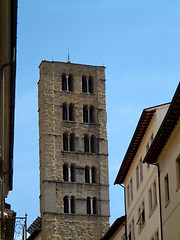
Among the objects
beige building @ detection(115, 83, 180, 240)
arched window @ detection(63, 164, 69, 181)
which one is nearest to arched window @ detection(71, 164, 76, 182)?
arched window @ detection(63, 164, 69, 181)

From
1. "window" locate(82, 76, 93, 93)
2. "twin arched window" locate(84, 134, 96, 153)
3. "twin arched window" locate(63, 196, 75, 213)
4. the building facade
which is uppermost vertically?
"window" locate(82, 76, 93, 93)

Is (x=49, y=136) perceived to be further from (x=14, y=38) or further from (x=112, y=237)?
(x=14, y=38)

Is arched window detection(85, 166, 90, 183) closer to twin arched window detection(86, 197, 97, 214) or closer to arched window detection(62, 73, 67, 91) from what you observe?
twin arched window detection(86, 197, 97, 214)

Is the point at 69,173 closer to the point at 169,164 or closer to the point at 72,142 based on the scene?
the point at 72,142

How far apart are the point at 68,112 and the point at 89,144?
4.32m

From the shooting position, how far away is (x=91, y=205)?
8619 centimetres

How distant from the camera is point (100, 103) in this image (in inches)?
3553


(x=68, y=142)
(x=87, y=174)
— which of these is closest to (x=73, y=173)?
(x=87, y=174)

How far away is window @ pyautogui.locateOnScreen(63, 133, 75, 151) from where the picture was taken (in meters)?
87.9

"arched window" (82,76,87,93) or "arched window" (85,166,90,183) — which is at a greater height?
"arched window" (82,76,87,93)

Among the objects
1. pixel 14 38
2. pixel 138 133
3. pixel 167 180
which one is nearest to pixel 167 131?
pixel 167 180

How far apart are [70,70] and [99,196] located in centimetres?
1477

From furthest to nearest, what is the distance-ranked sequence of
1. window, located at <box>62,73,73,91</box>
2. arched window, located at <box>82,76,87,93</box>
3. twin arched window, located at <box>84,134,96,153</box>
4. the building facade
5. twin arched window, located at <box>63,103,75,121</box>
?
arched window, located at <box>82,76,87,93</box> → window, located at <box>62,73,73,91</box> → twin arched window, located at <box>63,103,75,121</box> → twin arched window, located at <box>84,134,96,153</box> → the building facade

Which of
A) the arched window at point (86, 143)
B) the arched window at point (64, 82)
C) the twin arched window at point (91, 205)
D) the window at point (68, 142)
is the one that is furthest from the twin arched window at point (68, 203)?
the arched window at point (64, 82)
